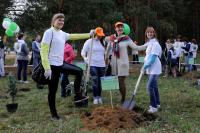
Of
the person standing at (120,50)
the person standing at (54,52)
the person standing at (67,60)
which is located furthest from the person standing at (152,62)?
the person standing at (67,60)

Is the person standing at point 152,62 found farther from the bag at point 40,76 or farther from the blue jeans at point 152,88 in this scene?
the bag at point 40,76

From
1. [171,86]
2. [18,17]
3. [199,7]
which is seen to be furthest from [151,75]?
[199,7]

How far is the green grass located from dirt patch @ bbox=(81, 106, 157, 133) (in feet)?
0.56

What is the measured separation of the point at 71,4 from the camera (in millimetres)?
28906

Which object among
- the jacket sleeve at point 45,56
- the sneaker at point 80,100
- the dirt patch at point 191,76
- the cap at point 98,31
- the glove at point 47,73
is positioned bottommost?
the sneaker at point 80,100

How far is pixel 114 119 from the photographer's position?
7914mm

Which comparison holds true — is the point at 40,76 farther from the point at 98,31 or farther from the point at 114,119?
the point at 98,31

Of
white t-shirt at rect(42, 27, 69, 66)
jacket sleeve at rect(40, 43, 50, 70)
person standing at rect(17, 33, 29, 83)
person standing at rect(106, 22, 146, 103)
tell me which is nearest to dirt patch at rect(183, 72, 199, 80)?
person standing at rect(17, 33, 29, 83)

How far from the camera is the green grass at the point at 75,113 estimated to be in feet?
25.9

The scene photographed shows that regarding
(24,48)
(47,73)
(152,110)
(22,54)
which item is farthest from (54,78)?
(22,54)

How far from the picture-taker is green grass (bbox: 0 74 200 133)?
7.91 metres

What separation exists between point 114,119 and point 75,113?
5.46ft

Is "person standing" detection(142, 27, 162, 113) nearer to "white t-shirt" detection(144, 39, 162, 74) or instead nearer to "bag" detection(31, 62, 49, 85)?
"white t-shirt" detection(144, 39, 162, 74)

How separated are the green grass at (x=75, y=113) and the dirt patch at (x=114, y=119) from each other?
6.8 inches
